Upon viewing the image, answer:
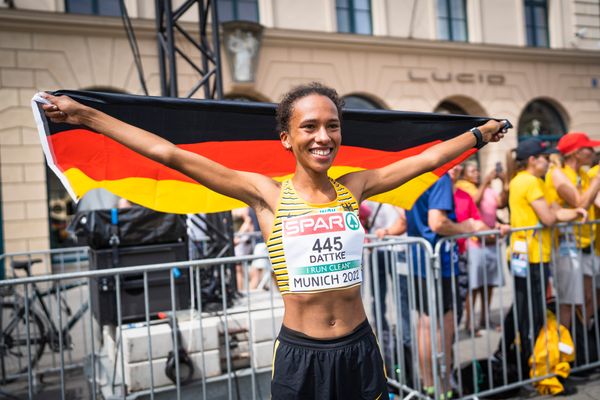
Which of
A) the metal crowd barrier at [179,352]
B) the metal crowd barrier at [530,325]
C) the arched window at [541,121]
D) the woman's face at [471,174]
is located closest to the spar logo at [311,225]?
the metal crowd barrier at [179,352]

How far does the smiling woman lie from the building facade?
10.3 metres

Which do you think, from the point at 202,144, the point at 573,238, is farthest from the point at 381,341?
the point at 202,144

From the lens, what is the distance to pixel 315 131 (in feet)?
7.23

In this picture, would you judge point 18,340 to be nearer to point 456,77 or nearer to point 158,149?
point 158,149

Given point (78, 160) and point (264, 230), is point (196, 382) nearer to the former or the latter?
point (78, 160)

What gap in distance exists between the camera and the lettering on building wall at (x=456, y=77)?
15031 millimetres

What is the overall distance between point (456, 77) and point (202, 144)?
13822 millimetres

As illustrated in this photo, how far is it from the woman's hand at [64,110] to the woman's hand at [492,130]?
2.08 m

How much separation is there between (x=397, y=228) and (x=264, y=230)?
332 centimetres

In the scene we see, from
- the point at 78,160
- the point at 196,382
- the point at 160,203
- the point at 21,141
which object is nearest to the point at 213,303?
the point at 196,382

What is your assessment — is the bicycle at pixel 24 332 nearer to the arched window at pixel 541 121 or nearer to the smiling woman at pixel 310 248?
the smiling woman at pixel 310 248

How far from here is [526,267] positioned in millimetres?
4566

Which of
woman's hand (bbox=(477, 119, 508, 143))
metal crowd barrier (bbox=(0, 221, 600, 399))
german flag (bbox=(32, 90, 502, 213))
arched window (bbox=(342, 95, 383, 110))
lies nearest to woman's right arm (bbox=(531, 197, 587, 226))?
metal crowd barrier (bbox=(0, 221, 600, 399))

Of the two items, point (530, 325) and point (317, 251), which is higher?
point (317, 251)
